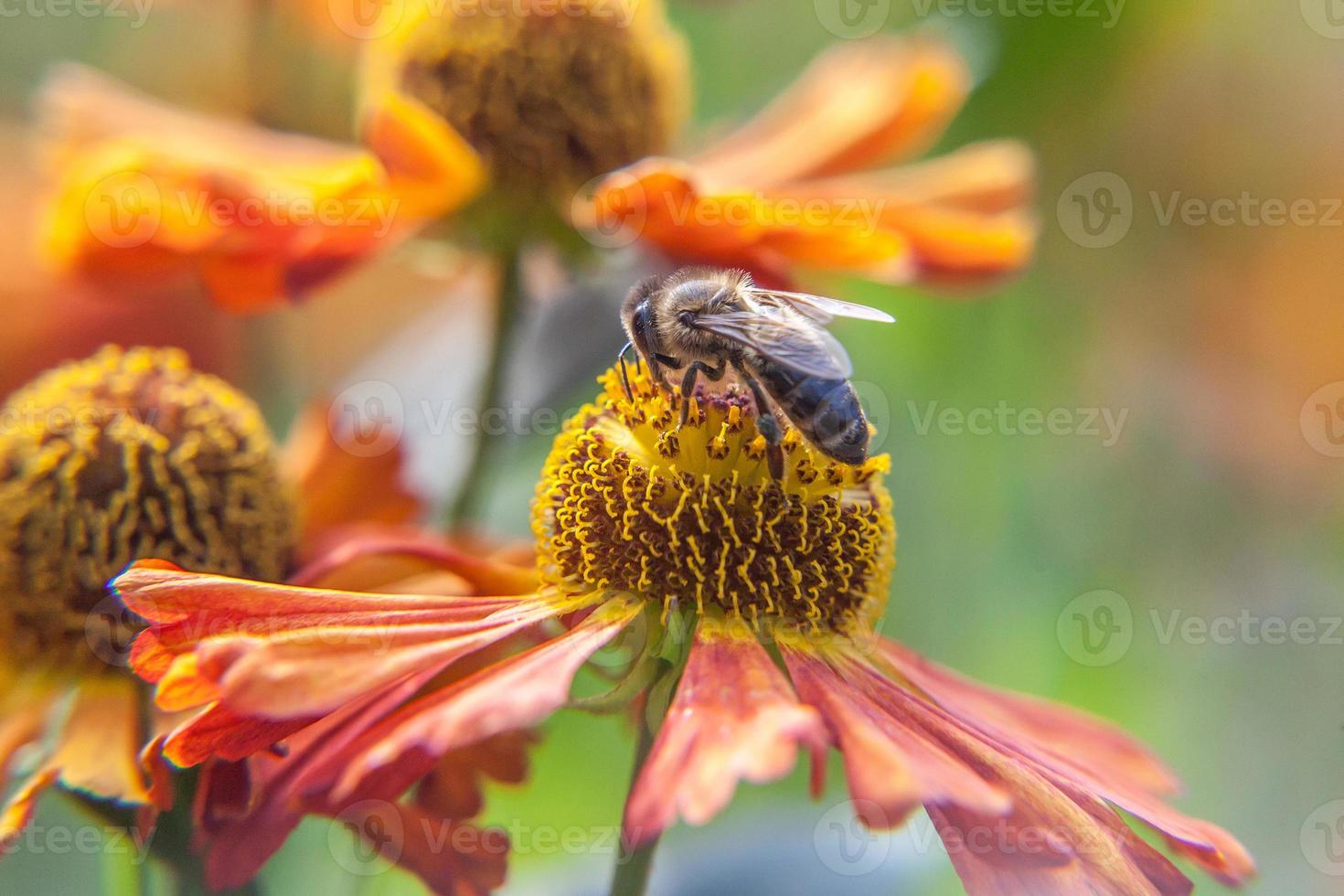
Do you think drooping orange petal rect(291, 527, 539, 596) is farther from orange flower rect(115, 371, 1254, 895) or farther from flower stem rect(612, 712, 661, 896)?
flower stem rect(612, 712, 661, 896)

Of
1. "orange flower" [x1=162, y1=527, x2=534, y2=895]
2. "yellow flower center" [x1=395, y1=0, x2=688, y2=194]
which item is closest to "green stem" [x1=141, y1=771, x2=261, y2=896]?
"orange flower" [x1=162, y1=527, x2=534, y2=895]

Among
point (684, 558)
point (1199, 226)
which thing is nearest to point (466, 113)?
point (684, 558)

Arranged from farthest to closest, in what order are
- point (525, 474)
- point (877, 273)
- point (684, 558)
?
point (525, 474) → point (877, 273) → point (684, 558)

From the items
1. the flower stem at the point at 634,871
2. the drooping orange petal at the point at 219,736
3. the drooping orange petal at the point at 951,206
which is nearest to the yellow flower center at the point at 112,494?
the drooping orange petal at the point at 219,736

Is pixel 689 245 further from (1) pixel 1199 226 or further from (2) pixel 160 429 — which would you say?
(1) pixel 1199 226

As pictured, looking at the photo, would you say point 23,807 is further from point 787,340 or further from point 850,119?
point 850,119
